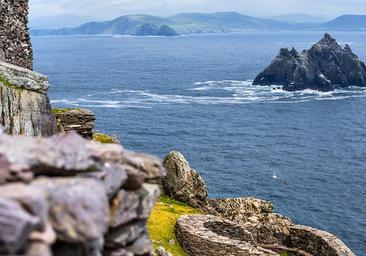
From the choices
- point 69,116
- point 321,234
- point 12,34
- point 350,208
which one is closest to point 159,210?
point 69,116

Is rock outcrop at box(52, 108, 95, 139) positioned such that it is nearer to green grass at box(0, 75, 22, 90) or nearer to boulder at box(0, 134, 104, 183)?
green grass at box(0, 75, 22, 90)

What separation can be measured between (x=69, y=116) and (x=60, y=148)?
26248 millimetres

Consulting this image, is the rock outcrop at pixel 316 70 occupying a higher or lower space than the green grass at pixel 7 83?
lower

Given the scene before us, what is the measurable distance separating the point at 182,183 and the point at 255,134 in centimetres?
7322

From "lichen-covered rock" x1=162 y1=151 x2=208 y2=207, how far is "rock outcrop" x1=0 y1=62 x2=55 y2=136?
1411 centimetres

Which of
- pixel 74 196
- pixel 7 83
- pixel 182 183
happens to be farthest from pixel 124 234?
pixel 182 183

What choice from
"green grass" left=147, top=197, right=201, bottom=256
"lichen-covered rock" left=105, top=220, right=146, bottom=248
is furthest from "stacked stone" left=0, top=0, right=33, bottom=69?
"lichen-covered rock" left=105, top=220, right=146, bottom=248

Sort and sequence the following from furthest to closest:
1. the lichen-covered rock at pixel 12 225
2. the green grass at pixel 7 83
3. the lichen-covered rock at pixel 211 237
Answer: the lichen-covered rock at pixel 211 237 < the green grass at pixel 7 83 < the lichen-covered rock at pixel 12 225

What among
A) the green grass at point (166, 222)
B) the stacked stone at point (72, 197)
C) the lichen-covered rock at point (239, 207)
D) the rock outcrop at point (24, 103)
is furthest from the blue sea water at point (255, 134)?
the stacked stone at point (72, 197)

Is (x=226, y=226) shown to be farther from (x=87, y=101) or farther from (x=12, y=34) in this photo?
(x=87, y=101)

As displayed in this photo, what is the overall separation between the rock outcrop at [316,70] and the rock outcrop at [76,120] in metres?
135

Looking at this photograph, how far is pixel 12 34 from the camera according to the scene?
2758 centimetres

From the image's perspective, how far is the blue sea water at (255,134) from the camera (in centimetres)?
7588

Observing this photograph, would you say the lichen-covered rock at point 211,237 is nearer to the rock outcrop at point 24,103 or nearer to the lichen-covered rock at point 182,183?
the lichen-covered rock at point 182,183
